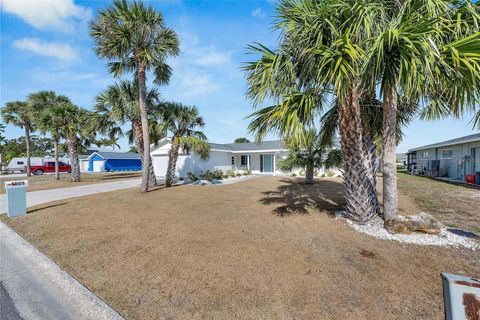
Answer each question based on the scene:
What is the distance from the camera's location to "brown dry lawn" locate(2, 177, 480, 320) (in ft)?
9.46

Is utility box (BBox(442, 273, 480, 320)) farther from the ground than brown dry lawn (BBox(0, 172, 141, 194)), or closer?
farther from the ground

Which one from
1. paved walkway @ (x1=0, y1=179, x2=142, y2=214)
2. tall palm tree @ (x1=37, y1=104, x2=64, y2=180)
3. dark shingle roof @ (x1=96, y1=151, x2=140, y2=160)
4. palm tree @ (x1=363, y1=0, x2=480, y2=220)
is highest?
tall palm tree @ (x1=37, y1=104, x2=64, y2=180)

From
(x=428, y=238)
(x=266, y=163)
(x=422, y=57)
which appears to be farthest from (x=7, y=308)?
(x=266, y=163)

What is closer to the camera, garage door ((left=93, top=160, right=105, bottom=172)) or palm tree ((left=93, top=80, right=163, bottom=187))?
palm tree ((left=93, top=80, right=163, bottom=187))

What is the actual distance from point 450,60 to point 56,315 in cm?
748

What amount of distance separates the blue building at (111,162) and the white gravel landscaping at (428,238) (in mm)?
45235

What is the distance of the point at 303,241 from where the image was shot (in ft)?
16.2

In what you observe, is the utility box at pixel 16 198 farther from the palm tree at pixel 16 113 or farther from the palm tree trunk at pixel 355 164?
the palm tree at pixel 16 113

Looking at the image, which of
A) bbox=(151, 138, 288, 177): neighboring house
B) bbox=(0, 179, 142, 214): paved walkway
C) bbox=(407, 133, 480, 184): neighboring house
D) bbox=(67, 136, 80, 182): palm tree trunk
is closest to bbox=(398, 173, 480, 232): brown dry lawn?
bbox=(407, 133, 480, 184): neighboring house

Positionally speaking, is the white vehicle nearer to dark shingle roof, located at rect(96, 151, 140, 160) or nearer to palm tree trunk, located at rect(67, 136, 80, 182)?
dark shingle roof, located at rect(96, 151, 140, 160)

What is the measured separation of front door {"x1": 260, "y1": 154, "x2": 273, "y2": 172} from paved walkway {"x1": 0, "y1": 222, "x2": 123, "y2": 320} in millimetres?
21415

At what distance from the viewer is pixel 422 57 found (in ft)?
12.7

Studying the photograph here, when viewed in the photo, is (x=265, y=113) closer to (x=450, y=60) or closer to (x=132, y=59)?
(x=450, y=60)

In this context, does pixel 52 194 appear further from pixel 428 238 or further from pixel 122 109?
pixel 428 238
